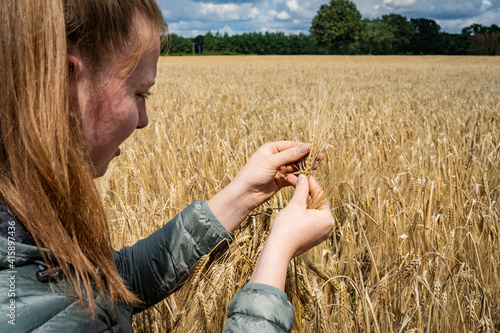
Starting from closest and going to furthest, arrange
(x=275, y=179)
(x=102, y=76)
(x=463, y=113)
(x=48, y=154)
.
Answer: (x=48, y=154) → (x=102, y=76) → (x=275, y=179) → (x=463, y=113)

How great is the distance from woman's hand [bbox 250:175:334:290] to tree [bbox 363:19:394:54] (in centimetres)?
6329

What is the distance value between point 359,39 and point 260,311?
206ft

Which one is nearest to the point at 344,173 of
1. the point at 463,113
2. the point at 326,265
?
the point at 326,265

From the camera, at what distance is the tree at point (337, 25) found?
57594mm

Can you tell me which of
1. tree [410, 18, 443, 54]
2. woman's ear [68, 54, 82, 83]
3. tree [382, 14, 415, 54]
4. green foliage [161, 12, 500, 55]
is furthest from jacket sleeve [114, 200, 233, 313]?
tree [410, 18, 443, 54]

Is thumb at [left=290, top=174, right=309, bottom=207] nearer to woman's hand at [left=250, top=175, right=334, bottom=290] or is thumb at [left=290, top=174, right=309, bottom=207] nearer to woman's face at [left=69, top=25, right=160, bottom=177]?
woman's hand at [left=250, top=175, right=334, bottom=290]

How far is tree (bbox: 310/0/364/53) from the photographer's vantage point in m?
57.6

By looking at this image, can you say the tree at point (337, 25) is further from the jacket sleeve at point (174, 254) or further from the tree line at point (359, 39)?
the jacket sleeve at point (174, 254)

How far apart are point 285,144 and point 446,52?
68.7 metres

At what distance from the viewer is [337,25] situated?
58.2 meters

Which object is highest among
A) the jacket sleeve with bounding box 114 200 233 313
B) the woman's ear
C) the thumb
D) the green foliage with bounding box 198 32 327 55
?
the green foliage with bounding box 198 32 327 55

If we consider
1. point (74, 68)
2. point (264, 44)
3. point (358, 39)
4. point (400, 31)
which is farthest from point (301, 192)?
point (400, 31)

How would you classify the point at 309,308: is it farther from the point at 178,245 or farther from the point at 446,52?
the point at 446,52

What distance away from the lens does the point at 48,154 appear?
0.66 metres
